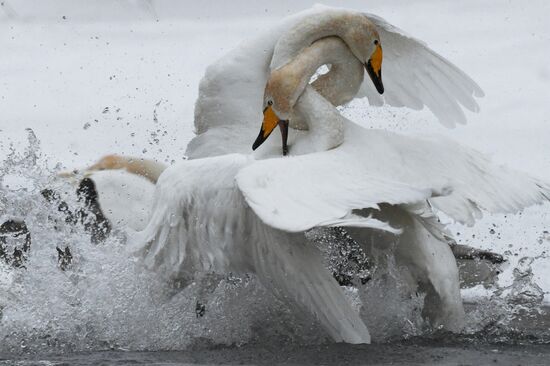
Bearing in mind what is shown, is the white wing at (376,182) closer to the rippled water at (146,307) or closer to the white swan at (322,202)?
the white swan at (322,202)

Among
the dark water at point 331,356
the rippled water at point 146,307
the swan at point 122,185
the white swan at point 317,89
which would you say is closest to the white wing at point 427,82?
the white swan at point 317,89

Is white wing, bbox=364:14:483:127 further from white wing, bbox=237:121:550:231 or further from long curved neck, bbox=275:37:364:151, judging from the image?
white wing, bbox=237:121:550:231

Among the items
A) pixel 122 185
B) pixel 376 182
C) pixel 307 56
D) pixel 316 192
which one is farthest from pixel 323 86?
pixel 316 192

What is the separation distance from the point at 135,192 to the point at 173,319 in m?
1.58

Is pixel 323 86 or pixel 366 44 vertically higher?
pixel 366 44

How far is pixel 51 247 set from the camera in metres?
8.18

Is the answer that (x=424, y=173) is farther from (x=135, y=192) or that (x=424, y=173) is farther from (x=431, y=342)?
(x=135, y=192)

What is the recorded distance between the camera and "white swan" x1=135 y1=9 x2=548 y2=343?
21.6 ft

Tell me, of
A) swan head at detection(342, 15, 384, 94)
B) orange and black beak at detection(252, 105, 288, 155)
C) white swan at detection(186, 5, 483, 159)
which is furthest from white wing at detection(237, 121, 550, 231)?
white swan at detection(186, 5, 483, 159)

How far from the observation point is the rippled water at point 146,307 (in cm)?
753

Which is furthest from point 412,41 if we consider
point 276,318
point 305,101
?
point 276,318

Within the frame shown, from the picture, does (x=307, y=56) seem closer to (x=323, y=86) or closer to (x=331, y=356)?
(x=323, y=86)

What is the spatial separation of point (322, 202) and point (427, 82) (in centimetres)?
259

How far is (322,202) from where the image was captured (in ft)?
20.9
